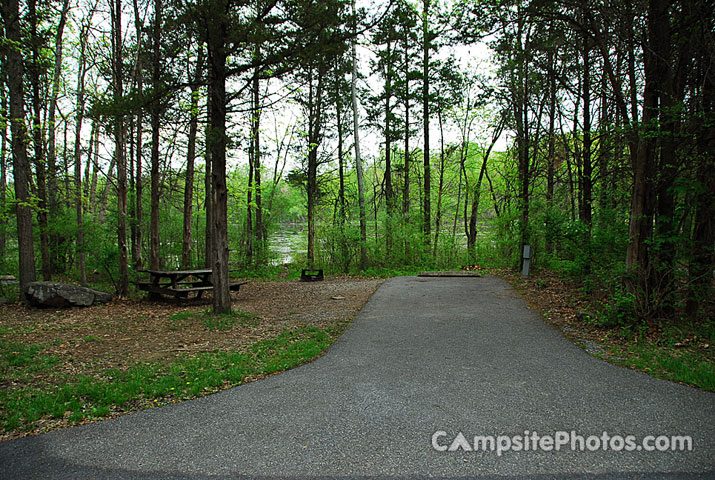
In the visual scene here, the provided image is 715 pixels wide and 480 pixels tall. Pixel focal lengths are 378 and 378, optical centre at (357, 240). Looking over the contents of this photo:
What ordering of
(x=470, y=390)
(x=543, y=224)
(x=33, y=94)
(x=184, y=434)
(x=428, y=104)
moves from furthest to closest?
(x=428, y=104), (x=33, y=94), (x=543, y=224), (x=470, y=390), (x=184, y=434)

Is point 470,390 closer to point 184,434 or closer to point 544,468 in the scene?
point 544,468

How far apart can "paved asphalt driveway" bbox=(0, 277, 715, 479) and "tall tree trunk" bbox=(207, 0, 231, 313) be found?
11.3 feet

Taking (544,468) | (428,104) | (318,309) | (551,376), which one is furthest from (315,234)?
(544,468)

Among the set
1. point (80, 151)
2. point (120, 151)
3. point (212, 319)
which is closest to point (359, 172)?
point (120, 151)

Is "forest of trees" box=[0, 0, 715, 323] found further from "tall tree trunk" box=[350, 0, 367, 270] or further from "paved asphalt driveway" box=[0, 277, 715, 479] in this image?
"paved asphalt driveway" box=[0, 277, 715, 479]

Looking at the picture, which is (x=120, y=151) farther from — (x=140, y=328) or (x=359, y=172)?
(x=359, y=172)

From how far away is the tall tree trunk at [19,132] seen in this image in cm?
831

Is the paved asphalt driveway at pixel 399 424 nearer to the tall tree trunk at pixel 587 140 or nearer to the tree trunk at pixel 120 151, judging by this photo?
the tall tree trunk at pixel 587 140

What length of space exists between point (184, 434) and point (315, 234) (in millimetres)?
14214

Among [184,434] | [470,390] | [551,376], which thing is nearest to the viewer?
[184,434]

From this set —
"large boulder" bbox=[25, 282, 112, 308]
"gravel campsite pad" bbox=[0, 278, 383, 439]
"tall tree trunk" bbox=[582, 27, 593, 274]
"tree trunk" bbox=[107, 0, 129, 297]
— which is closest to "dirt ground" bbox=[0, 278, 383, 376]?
"gravel campsite pad" bbox=[0, 278, 383, 439]

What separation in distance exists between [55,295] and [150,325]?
3.10 metres

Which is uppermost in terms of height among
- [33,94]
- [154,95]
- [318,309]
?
[33,94]

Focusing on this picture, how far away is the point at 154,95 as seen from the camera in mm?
6863
